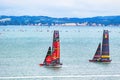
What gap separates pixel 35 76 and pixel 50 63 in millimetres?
10322

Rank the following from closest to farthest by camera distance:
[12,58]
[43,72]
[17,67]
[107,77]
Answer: [107,77]
[43,72]
[17,67]
[12,58]

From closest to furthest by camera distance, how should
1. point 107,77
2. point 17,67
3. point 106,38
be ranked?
point 107,77 < point 17,67 < point 106,38

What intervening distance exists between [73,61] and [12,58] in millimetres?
11759

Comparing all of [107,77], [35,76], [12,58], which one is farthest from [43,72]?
[12,58]

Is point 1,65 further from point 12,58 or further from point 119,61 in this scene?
point 119,61

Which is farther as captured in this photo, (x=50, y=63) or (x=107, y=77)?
(x=50, y=63)

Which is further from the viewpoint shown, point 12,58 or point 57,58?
point 12,58

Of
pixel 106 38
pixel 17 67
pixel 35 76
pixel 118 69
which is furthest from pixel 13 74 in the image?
pixel 106 38

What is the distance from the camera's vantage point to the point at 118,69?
240 ft

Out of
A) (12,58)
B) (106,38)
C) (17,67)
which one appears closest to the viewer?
(17,67)

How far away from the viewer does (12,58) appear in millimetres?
90562

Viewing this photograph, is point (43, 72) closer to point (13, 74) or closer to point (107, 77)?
point (13, 74)

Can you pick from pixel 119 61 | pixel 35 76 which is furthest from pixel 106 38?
pixel 35 76

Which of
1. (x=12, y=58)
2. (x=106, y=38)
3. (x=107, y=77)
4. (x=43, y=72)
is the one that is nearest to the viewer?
(x=107, y=77)
